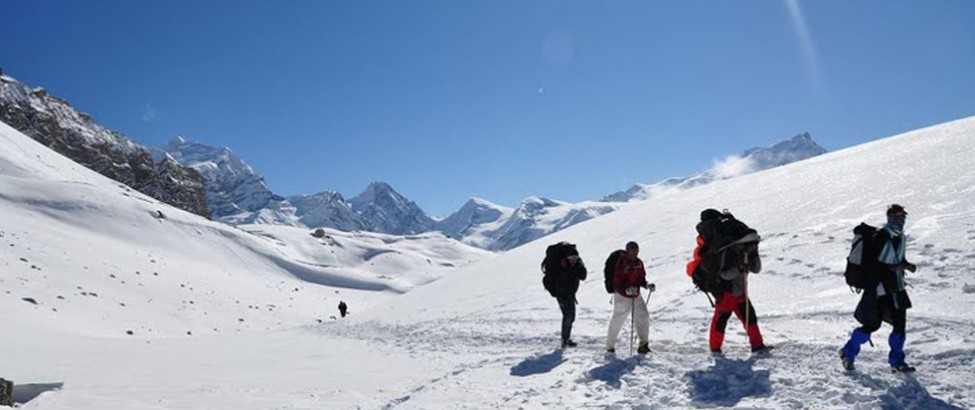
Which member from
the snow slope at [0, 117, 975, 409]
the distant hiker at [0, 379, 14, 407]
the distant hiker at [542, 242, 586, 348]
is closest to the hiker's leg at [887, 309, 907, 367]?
the snow slope at [0, 117, 975, 409]

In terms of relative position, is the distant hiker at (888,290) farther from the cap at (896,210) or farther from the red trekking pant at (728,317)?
the red trekking pant at (728,317)

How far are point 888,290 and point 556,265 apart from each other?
575 cm

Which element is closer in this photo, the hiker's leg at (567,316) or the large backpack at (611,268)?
the large backpack at (611,268)

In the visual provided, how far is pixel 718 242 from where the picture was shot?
8.44m

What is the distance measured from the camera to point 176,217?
65.1 m

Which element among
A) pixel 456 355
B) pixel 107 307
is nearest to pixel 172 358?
pixel 456 355

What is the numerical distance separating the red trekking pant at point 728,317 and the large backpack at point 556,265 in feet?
10.8

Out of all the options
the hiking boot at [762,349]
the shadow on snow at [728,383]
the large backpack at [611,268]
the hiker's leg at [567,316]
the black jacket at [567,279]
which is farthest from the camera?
the black jacket at [567,279]

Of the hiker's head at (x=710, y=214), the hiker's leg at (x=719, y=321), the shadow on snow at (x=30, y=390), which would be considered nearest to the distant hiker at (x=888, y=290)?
the hiker's leg at (x=719, y=321)

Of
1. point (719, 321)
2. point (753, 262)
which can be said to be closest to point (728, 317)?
point (719, 321)

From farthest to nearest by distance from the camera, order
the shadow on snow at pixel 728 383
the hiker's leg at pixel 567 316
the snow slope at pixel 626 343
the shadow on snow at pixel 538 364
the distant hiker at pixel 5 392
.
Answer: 1. the hiker's leg at pixel 567 316
2. the shadow on snow at pixel 538 364
3. the distant hiker at pixel 5 392
4. the snow slope at pixel 626 343
5. the shadow on snow at pixel 728 383

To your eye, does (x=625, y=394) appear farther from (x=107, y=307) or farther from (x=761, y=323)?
(x=107, y=307)

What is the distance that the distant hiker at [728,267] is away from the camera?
8289 millimetres

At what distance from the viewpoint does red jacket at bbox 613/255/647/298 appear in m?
9.81
